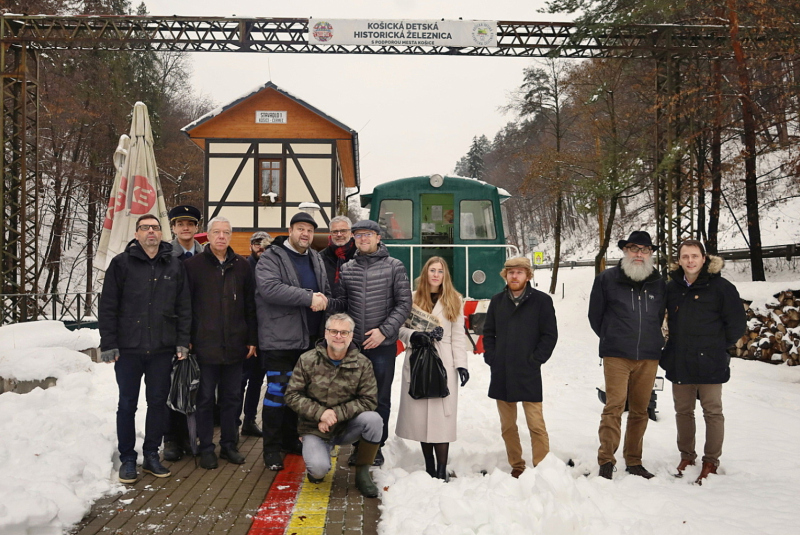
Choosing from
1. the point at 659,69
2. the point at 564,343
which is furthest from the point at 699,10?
the point at 564,343

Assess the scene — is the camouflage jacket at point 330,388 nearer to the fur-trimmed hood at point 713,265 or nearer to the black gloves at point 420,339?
the black gloves at point 420,339

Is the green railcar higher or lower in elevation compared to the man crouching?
higher

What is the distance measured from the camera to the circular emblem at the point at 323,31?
45.2 ft

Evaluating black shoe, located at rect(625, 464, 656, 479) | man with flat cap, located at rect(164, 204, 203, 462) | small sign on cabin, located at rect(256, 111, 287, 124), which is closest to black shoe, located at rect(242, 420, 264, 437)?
man with flat cap, located at rect(164, 204, 203, 462)

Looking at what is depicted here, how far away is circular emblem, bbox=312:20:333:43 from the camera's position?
1377 cm

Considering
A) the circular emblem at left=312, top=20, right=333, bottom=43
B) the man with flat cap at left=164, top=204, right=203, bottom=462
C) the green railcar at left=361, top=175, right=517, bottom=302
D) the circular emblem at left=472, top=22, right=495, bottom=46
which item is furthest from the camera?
the circular emblem at left=472, top=22, right=495, bottom=46

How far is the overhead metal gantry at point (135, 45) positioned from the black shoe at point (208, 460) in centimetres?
1035

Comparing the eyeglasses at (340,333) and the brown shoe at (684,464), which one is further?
the brown shoe at (684,464)

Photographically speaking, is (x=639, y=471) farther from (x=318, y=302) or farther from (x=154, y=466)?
(x=154, y=466)

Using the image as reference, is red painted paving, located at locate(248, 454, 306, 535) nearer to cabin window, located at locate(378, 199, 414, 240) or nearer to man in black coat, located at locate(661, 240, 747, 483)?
man in black coat, located at locate(661, 240, 747, 483)

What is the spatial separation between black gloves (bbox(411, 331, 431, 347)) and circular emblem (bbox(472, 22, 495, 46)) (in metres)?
11.5

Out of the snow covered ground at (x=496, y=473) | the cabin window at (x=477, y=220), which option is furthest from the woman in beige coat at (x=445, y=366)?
the cabin window at (x=477, y=220)

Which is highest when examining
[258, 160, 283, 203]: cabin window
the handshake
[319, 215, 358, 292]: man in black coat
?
[258, 160, 283, 203]: cabin window

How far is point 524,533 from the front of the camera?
125 inches
